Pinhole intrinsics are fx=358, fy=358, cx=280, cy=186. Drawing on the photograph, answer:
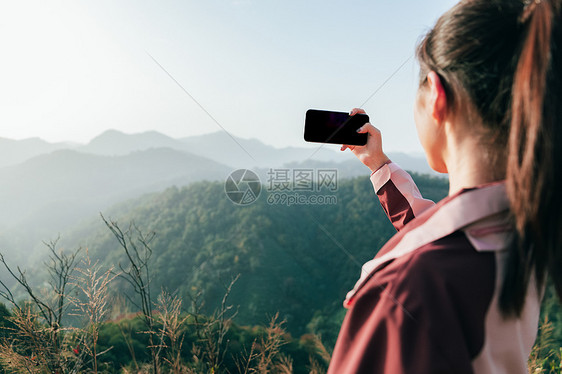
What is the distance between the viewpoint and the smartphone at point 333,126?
1.56 meters

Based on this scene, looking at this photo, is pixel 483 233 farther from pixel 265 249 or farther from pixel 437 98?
pixel 265 249

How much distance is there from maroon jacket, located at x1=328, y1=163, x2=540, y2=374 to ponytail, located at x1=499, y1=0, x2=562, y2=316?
35 mm

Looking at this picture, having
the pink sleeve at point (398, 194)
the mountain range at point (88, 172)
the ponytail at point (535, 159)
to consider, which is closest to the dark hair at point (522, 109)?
the ponytail at point (535, 159)

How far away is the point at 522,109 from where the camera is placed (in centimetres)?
67

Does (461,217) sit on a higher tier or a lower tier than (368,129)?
lower

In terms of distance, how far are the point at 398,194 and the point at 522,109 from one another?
0.89 m

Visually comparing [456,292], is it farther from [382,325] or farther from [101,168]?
[101,168]

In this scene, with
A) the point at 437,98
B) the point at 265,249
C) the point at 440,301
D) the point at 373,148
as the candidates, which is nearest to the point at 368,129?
the point at 373,148

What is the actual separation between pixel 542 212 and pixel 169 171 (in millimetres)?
87109

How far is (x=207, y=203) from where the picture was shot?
3888 centimetres

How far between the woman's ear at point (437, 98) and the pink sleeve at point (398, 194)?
2.15 ft

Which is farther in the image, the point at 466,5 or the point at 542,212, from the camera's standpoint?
the point at 466,5

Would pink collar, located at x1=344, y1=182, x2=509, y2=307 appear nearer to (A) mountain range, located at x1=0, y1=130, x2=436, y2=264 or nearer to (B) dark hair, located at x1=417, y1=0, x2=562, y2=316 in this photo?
(B) dark hair, located at x1=417, y1=0, x2=562, y2=316

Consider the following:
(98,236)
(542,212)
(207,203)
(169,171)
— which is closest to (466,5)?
(542,212)
